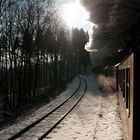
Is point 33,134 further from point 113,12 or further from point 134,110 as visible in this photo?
point 134,110

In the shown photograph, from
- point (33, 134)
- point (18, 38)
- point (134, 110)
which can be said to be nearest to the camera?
point (134, 110)

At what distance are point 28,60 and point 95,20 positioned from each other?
80.3 ft

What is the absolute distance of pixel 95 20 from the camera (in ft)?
65.4

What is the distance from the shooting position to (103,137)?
43.2 feet

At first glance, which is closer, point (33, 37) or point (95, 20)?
point (95, 20)

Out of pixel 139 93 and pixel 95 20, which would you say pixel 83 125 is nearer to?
pixel 95 20

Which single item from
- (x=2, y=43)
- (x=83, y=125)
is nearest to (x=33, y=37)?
(x=2, y=43)

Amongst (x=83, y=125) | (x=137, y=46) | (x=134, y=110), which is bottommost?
(x=83, y=125)

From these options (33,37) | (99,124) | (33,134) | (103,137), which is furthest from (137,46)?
(33,37)

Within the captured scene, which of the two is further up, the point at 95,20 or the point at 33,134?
the point at 95,20

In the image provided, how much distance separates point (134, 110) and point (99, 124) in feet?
34.3

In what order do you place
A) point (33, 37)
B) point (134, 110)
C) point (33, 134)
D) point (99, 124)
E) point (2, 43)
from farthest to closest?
1. point (33, 37)
2. point (2, 43)
3. point (99, 124)
4. point (33, 134)
5. point (134, 110)

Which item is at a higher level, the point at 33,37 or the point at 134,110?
the point at 33,37

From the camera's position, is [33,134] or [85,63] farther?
[85,63]
